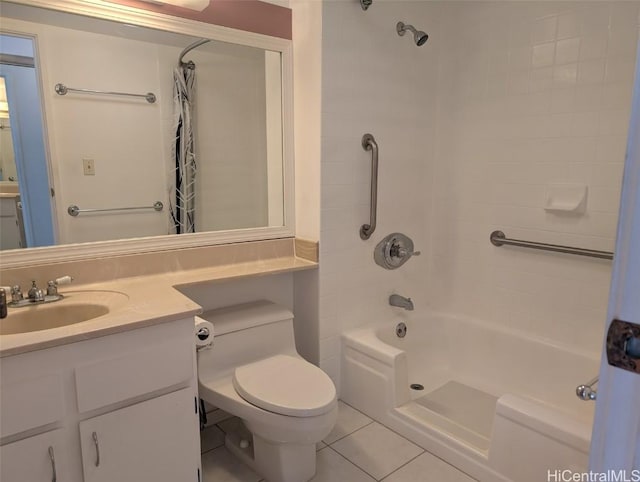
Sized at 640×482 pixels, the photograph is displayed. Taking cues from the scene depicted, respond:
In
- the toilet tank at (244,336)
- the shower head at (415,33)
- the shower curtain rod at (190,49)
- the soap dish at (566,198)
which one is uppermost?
the shower head at (415,33)

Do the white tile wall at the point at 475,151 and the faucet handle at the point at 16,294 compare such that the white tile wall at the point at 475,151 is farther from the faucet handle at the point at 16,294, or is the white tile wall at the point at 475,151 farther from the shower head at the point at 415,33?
the faucet handle at the point at 16,294

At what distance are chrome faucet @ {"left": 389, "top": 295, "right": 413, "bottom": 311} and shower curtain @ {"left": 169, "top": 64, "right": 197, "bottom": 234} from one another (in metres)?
1.15

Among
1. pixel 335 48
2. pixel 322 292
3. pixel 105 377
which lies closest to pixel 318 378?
pixel 322 292

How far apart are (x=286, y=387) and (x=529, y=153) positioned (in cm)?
164

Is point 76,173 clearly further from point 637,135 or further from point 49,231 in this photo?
point 637,135

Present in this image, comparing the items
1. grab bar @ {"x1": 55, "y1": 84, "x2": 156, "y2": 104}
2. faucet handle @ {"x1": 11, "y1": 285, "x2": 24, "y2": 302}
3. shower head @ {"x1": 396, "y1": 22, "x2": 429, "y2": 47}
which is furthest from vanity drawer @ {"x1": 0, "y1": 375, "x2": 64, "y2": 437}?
shower head @ {"x1": 396, "y1": 22, "x2": 429, "y2": 47}

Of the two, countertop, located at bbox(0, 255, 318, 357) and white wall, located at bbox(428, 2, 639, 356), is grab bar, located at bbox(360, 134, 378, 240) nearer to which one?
countertop, located at bbox(0, 255, 318, 357)

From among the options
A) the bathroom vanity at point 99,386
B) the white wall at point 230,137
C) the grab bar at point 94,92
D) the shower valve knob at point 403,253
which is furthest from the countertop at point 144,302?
the grab bar at point 94,92

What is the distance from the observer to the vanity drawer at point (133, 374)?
123 centimetres

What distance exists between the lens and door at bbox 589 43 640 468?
1.95 ft

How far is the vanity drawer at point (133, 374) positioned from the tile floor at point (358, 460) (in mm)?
621

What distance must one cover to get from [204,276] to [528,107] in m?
1.78

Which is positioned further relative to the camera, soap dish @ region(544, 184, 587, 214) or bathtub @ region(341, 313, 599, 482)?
soap dish @ region(544, 184, 587, 214)

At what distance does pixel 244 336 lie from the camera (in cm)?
187
